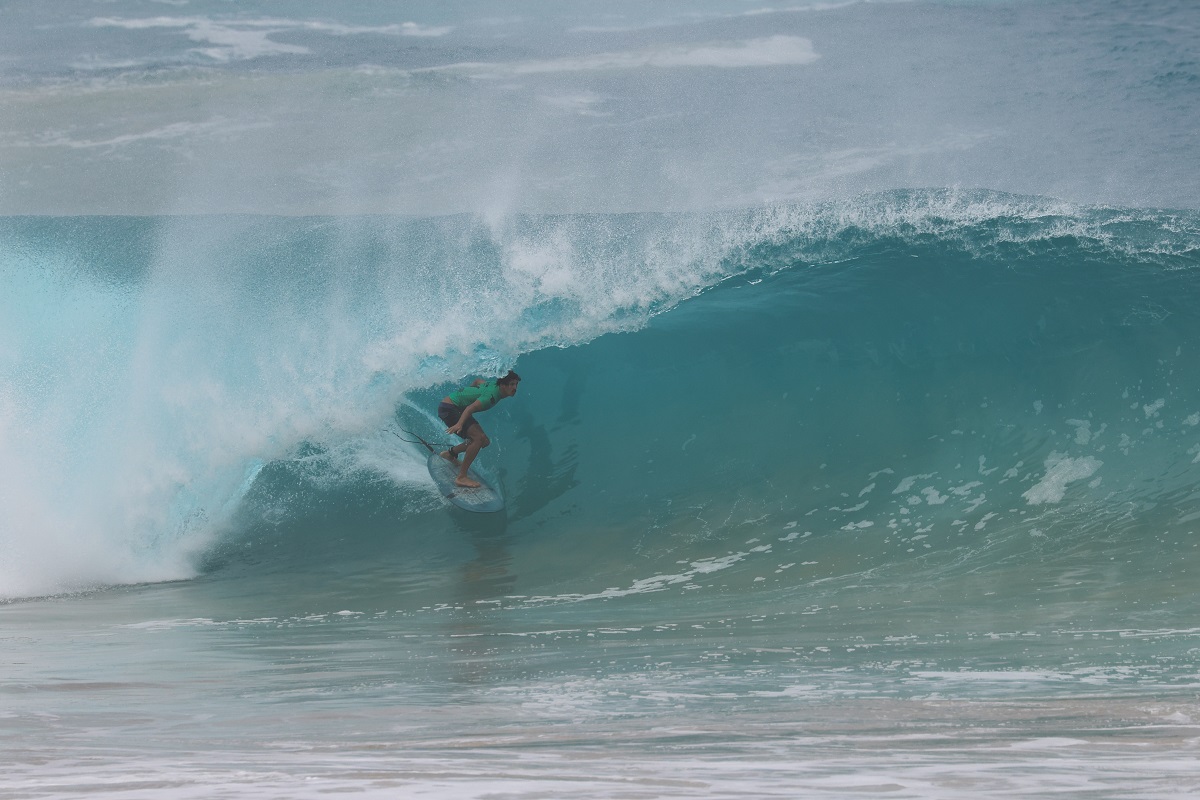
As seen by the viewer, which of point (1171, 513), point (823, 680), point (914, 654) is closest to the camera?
point (823, 680)

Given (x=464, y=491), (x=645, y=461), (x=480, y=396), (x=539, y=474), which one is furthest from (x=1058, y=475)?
(x=464, y=491)

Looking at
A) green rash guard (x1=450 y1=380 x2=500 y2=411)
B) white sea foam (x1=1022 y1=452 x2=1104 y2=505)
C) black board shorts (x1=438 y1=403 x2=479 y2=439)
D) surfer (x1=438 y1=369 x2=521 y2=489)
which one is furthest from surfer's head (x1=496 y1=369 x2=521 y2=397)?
white sea foam (x1=1022 y1=452 x2=1104 y2=505)

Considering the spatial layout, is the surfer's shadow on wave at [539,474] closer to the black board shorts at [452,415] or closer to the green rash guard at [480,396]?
the black board shorts at [452,415]

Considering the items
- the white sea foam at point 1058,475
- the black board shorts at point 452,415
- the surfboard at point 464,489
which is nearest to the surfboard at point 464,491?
the surfboard at point 464,489

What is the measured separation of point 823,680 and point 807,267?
6700 millimetres

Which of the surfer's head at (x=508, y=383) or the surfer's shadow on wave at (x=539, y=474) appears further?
the surfer's shadow on wave at (x=539, y=474)

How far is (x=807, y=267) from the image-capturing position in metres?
10.0

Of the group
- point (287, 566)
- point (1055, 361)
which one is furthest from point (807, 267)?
point (287, 566)

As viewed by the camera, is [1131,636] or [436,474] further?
[436,474]

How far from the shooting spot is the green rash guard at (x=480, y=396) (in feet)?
24.2

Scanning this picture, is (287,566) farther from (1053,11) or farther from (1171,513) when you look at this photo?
(1053,11)

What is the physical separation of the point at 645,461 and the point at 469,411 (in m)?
1.50

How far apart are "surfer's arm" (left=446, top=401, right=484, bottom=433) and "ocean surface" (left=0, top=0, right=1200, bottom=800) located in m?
0.61

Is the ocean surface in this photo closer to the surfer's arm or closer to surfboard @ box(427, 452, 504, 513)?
surfboard @ box(427, 452, 504, 513)
